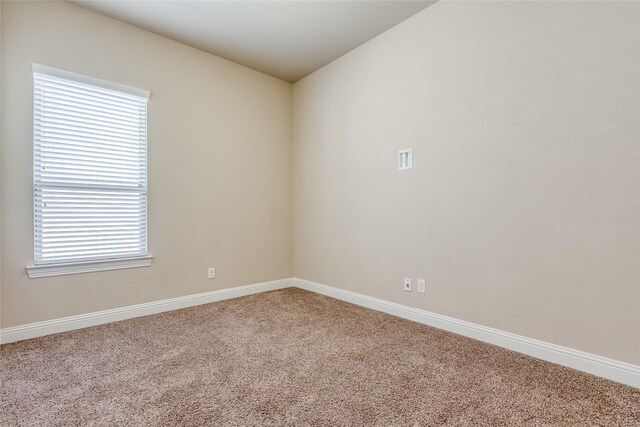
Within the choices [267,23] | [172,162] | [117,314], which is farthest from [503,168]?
[117,314]

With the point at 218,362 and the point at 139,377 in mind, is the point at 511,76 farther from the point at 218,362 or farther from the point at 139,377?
the point at 139,377

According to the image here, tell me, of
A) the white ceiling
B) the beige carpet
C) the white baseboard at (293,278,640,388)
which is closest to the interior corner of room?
the white baseboard at (293,278,640,388)

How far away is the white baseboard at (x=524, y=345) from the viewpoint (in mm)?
1908

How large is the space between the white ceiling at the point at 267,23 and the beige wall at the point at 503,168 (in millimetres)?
232

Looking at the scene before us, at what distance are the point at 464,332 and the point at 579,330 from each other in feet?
2.58

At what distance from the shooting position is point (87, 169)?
2.84m

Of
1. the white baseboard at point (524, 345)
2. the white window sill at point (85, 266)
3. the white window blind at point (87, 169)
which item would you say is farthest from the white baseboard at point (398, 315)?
the white window blind at point (87, 169)

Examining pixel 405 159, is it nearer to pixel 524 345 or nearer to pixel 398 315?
pixel 398 315

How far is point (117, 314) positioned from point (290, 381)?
2060 millimetres

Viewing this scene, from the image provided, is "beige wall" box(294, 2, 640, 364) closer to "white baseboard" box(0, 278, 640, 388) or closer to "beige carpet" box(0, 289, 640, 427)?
"white baseboard" box(0, 278, 640, 388)

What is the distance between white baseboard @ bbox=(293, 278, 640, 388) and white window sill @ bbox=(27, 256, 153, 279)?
234cm

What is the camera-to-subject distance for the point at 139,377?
77.4 inches

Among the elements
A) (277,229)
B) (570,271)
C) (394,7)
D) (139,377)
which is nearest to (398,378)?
(570,271)

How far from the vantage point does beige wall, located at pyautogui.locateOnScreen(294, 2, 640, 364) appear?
1932 mm
